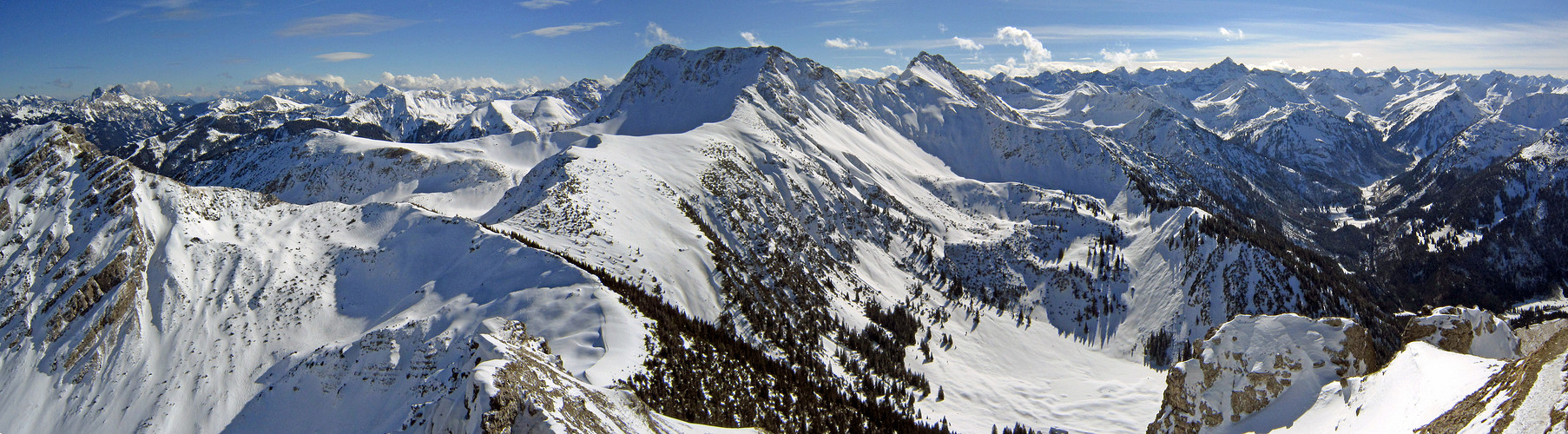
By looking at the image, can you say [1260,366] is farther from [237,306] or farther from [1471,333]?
[237,306]

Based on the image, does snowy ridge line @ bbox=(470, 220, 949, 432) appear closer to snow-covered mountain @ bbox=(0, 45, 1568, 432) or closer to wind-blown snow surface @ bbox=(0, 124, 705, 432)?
snow-covered mountain @ bbox=(0, 45, 1568, 432)

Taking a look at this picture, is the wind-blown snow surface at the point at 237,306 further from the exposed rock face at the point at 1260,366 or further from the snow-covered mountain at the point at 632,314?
the exposed rock face at the point at 1260,366

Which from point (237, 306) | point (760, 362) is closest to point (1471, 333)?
point (760, 362)

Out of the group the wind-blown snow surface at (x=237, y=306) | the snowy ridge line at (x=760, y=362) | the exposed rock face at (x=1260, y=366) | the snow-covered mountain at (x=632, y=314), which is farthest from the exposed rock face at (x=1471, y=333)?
the wind-blown snow surface at (x=237, y=306)

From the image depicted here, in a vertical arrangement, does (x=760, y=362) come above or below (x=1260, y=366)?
below

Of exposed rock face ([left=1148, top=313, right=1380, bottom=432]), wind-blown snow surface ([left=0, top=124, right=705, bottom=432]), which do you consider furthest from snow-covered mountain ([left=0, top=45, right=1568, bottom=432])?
wind-blown snow surface ([left=0, top=124, right=705, bottom=432])
